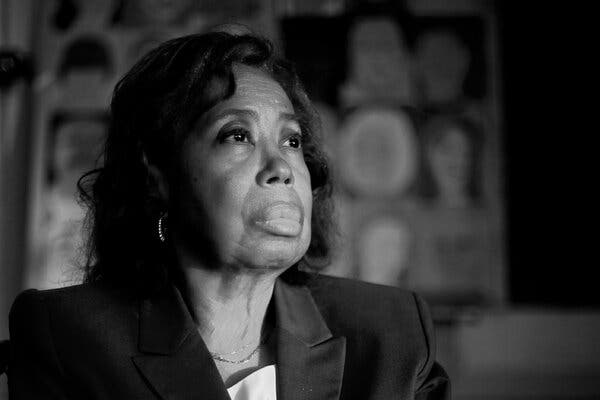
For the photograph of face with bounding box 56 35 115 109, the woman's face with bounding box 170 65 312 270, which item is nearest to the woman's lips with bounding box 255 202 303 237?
the woman's face with bounding box 170 65 312 270

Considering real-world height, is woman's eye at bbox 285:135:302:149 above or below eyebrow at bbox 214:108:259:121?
below

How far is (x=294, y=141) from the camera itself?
3.95 feet

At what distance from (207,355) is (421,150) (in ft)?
5.41

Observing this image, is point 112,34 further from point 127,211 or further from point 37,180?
point 127,211

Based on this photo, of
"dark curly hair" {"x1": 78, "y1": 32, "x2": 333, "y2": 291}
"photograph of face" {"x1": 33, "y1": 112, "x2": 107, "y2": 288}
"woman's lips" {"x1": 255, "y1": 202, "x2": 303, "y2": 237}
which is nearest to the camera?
"woman's lips" {"x1": 255, "y1": 202, "x2": 303, "y2": 237}

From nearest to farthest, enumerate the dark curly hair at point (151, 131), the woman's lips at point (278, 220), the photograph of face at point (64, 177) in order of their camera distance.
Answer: the woman's lips at point (278, 220) → the dark curly hair at point (151, 131) → the photograph of face at point (64, 177)

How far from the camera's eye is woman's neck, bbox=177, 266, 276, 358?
1137 mm

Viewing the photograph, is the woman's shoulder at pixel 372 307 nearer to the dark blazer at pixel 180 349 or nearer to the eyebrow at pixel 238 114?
the dark blazer at pixel 180 349

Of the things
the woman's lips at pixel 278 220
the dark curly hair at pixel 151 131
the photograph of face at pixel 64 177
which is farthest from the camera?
the photograph of face at pixel 64 177

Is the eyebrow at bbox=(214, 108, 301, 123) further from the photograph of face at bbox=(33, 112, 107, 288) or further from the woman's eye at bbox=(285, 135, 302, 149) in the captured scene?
the photograph of face at bbox=(33, 112, 107, 288)

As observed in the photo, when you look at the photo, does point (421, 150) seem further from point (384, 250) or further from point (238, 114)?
point (238, 114)

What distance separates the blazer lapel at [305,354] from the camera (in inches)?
43.8

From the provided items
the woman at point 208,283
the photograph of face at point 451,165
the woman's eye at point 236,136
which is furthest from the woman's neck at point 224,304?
the photograph of face at point 451,165

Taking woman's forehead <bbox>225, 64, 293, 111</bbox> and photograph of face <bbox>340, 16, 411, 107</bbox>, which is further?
photograph of face <bbox>340, 16, 411, 107</bbox>
